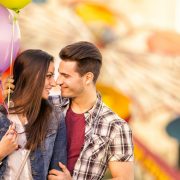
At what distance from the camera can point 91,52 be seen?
1.84 meters

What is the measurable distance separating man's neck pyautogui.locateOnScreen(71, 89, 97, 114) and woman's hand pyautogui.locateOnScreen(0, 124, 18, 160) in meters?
0.28

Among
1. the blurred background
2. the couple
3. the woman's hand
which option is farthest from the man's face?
the blurred background

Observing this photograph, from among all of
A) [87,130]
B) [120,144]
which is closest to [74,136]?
[87,130]

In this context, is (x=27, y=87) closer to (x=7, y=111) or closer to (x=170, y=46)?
(x=7, y=111)

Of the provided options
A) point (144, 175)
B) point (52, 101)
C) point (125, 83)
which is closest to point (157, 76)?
point (125, 83)

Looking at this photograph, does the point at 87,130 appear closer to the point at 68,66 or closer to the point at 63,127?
the point at 63,127

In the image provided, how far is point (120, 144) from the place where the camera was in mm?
1730

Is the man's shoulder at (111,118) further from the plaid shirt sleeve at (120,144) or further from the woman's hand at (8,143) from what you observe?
the woman's hand at (8,143)

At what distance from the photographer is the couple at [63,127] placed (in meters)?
1.63

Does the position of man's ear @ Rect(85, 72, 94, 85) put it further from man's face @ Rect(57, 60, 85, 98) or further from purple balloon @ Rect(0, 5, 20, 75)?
purple balloon @ Rect(0, 5, 20, 75)

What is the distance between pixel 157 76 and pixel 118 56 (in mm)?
397

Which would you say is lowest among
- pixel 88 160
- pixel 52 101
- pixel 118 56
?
pixel 118 56

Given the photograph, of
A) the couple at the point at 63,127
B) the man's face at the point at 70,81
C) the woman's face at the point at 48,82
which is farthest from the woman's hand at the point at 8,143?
the man's face at the point at 70,81

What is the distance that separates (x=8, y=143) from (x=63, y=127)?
0.21 meters
